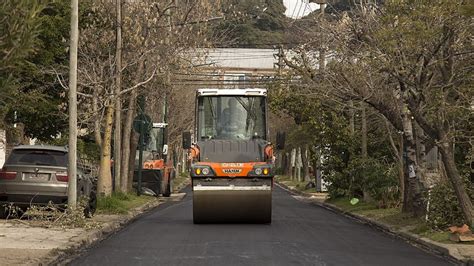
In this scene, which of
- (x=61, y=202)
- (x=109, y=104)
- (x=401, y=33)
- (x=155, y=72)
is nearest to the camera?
(x=401, y=33)

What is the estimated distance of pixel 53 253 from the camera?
13.8 metres

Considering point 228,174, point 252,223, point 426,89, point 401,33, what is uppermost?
point 401,33

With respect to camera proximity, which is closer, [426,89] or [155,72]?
[426,89]

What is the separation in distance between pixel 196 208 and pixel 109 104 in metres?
6.45

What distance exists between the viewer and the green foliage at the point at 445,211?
18781 mm

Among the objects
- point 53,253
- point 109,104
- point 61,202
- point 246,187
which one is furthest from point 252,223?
point 53,253

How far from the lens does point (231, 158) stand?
2073cm

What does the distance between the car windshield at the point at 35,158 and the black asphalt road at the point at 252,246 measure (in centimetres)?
249

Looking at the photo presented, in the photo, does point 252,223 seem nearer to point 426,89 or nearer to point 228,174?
point 228,174

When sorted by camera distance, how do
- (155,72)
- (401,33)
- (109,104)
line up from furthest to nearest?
(155,72)
(109,104)
(401,33)

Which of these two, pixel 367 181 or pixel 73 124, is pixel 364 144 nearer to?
pixel 367 181

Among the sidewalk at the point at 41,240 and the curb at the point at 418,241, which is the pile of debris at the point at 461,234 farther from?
the sidewalk at the point at 41,240

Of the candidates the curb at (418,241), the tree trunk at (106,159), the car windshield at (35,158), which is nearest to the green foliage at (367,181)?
the curb at (418,241)

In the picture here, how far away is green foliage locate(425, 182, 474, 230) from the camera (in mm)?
18781
